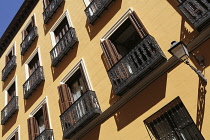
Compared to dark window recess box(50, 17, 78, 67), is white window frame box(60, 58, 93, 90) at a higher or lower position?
lower

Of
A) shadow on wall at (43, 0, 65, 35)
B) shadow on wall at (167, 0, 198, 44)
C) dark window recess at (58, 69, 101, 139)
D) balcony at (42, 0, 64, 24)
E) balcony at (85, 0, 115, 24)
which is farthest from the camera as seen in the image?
balcony at (42, 0, 64, 24)

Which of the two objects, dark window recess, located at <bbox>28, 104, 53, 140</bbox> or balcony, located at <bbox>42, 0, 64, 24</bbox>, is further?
balcony, located at <bbox>42, 0, 64, 24</bbox>

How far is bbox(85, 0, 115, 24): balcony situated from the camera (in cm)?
896

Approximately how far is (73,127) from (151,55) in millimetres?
3520

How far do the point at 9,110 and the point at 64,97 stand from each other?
5.02 metres

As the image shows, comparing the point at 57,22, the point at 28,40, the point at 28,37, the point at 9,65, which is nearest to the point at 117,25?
the point at 57,22

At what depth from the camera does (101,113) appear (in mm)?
7648

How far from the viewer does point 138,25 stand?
7.46 meters

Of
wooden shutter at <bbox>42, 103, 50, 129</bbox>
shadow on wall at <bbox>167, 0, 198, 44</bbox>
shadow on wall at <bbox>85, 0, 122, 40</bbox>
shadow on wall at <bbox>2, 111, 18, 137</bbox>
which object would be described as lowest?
shadow on wall at <bbox>167, 0, 198, 44</bbox>

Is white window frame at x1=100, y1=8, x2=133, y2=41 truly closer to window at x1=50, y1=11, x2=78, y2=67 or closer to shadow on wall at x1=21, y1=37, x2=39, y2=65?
window at x1=50, y1=11, x2=78, y2=67

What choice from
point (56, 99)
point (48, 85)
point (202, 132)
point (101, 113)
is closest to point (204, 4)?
point (202, 132)

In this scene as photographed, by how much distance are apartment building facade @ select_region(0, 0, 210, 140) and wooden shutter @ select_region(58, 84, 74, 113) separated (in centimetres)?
4

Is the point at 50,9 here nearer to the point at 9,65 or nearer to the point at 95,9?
the point at 95,9

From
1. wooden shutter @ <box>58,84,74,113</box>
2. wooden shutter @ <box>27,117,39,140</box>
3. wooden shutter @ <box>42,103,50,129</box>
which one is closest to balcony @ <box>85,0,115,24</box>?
wooden shutter @ <box>58,84,74,113</box>
